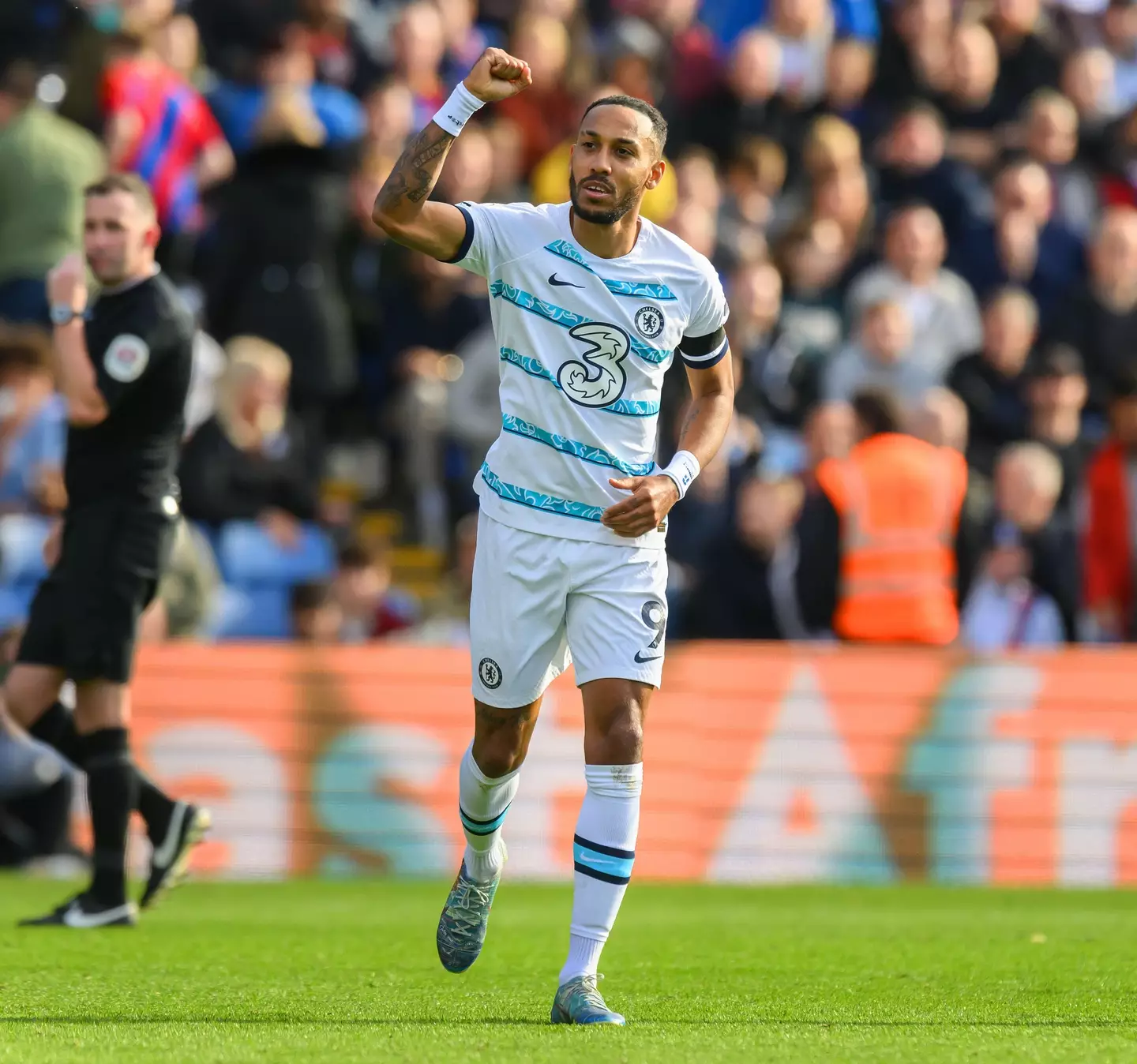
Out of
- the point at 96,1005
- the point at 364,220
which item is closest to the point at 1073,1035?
the point at 96,1005

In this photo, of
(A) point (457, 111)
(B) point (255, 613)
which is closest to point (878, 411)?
(B) point (255, 613)

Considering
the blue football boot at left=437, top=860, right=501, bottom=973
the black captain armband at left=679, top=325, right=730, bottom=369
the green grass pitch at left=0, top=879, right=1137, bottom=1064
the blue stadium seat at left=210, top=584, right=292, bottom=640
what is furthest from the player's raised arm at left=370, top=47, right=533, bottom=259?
the blue stadium seat at left=210, top=584, right=292, bottom=640

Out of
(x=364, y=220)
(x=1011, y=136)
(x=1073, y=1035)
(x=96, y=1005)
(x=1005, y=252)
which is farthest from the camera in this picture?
(x=1011, y=136)

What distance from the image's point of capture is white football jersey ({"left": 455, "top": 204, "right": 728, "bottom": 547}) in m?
6.03

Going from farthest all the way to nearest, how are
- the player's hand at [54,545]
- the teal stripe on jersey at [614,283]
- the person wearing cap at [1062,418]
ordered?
the person wearing cap at [1062,418]
the player's hand at [54,545]
the teal stripe on jersey at [614,283]

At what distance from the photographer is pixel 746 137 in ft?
48.1

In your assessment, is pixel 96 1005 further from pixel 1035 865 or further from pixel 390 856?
pixel 1035 865

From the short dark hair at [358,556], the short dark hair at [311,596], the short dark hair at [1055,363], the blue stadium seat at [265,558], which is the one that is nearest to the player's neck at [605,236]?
the short dark hair at [311,596]

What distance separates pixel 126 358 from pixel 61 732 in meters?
1.94

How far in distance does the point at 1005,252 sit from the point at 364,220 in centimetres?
435

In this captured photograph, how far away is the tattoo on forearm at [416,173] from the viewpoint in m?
5.84

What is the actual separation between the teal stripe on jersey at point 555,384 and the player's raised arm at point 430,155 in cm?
40

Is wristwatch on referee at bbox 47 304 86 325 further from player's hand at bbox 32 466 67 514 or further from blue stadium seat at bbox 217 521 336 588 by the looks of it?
blue stadium seat at bbox 217 521 336 588

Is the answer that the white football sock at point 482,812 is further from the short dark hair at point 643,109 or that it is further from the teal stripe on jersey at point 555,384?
the short dark hair at point 643,109
